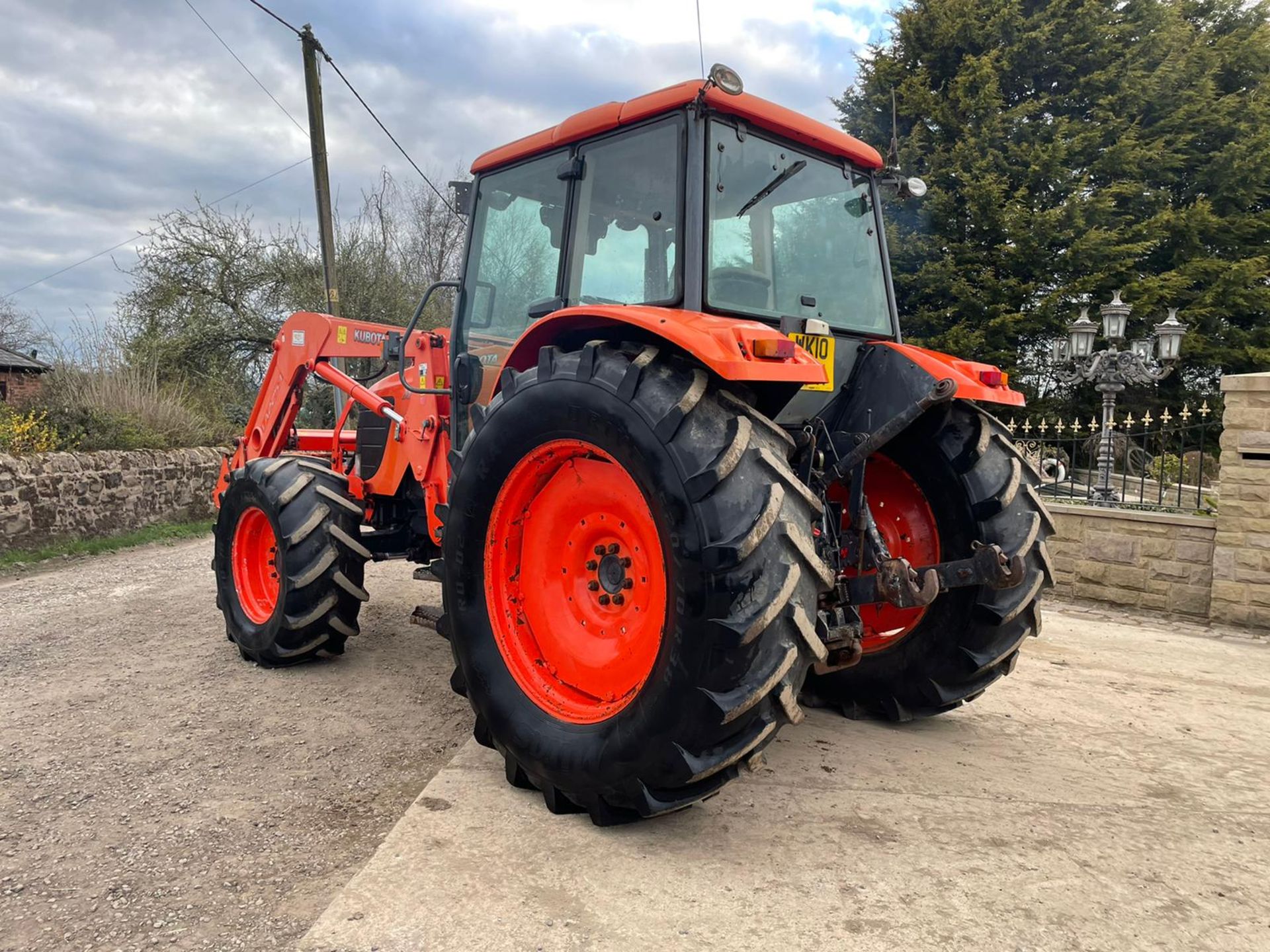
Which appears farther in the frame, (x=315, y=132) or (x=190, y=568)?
(x=315, y=132)

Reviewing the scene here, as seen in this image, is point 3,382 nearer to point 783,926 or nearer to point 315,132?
point 315,132

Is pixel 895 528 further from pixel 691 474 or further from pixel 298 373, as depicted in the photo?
pixel 298 373

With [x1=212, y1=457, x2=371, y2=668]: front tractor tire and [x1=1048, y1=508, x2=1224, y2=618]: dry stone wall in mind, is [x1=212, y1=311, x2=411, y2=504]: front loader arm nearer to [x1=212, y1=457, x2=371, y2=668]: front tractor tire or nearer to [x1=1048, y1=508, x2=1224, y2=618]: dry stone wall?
[x1=212, y1=457, x2=371, y2=668]: front tractor tire

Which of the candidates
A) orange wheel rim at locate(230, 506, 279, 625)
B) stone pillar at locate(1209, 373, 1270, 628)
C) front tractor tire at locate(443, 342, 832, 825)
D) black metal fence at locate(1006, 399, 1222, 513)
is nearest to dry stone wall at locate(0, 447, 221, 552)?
orange wheel rim at locate(230, 506, 279, 625)

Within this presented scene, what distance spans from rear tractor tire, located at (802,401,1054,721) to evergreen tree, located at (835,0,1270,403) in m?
12.1

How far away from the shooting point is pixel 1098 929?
6.54 ft

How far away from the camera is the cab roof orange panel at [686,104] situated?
9.34 ft

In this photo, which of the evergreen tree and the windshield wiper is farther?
the evergreen tree

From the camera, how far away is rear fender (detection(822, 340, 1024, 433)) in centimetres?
308

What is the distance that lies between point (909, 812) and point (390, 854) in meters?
1.57

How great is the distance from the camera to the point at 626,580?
2.69 m

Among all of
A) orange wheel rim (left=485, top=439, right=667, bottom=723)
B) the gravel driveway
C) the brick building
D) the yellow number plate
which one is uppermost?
the brick building

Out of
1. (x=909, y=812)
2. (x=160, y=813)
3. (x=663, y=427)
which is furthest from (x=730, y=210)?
(x=160, y=813)

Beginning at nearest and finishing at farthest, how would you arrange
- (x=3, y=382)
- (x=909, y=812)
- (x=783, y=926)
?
(x=783, y=926)
(x=909, y=812)
(x=3, y=382)
